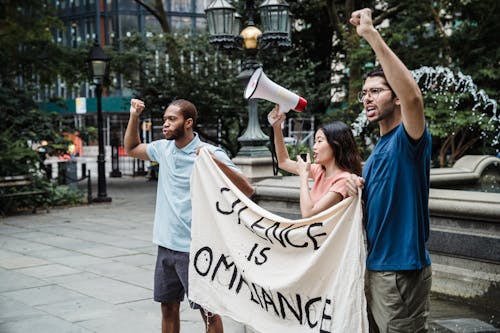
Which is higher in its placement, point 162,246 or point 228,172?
point 228,172

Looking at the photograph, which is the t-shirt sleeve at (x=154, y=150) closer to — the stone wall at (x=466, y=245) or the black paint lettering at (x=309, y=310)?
the black paint lettering at (x=309, y=310)

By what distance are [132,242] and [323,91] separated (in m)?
12.3

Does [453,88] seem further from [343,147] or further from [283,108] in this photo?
[343,147]

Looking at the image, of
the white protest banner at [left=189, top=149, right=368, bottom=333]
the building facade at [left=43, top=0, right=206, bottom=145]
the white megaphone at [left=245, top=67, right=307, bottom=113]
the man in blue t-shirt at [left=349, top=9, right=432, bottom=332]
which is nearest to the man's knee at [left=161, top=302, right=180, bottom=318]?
the white protest banner at [left=189, top=149, right=368, bottom=333]

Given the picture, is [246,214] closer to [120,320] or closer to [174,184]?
[174,184]

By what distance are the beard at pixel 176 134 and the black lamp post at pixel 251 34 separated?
254 inches

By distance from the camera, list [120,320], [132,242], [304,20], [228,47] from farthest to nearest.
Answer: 1. [304,20]
2. [228,47]
3. [132,242]
4. [120,320]

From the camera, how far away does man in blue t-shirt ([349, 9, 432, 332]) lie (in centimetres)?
302

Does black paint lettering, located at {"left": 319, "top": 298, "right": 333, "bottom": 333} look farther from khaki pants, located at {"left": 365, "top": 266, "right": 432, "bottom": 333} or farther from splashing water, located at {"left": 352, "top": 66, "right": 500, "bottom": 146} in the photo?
splashing water, located at {"left": 352, "top": 66, "right": 500, "bottom": 146}

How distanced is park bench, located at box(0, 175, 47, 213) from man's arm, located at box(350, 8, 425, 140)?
13.0m

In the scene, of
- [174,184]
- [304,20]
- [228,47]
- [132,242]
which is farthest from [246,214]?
[304,20]

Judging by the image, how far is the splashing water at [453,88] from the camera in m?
14.9

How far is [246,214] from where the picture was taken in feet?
13.3

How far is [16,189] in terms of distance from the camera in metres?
15.1
